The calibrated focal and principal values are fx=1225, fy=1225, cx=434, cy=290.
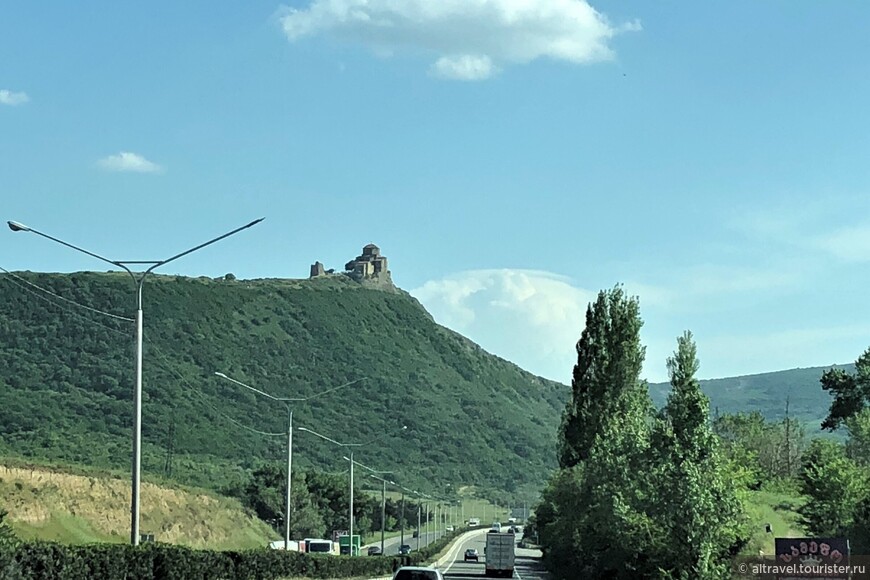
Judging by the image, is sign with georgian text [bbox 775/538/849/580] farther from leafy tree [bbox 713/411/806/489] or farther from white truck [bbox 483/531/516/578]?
leafy tree [bbox 713/411/806/489]

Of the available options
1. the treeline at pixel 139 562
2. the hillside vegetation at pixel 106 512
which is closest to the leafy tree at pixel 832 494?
the treeline at pixel 139 562

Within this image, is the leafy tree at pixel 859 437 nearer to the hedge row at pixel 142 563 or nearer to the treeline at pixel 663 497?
the treeline at pixel 663 497

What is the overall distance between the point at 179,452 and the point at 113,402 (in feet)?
40.2

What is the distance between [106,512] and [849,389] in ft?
213

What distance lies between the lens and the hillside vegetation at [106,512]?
7406cm

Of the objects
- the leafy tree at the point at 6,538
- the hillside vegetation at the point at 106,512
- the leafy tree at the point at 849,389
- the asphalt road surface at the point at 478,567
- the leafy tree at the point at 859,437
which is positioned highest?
the leafy tree at the point at 849,389

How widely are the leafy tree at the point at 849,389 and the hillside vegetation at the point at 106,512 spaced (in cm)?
5409

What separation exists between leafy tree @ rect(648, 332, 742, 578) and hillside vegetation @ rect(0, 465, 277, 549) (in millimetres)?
32353

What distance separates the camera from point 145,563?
35.6 meters

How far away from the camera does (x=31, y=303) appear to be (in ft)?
602

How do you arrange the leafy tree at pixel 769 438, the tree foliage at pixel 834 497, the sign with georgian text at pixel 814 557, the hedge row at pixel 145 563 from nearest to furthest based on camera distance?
the hedge row at pixel 145 563 → the sign with georgian text at pixel 814 557 → the tree foliage at pixel 834 497 → the leafy tree at pixel 769 438

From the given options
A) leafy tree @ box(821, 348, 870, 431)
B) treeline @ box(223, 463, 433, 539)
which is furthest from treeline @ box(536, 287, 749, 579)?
treeline @ box(223, 463, 433, 539)

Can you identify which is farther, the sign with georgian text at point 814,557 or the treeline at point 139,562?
the sign with georgian text at point 814,557

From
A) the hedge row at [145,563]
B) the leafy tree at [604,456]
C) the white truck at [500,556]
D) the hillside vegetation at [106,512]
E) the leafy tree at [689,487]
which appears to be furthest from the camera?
the white truck at [500,556]
